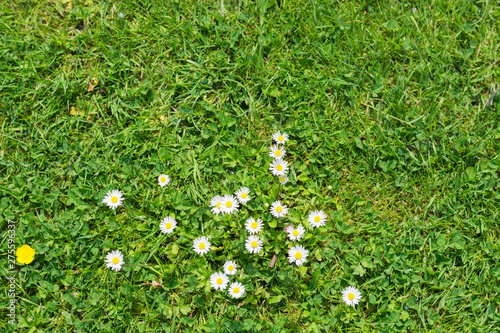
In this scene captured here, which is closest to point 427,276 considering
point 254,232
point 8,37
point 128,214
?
point 254,232

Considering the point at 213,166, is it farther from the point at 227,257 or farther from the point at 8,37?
the point at 8,37

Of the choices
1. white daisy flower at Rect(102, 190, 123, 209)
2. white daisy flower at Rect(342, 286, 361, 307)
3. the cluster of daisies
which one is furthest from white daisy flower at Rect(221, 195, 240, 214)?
white daisy flower at Rect(342, 286, 361, 307)

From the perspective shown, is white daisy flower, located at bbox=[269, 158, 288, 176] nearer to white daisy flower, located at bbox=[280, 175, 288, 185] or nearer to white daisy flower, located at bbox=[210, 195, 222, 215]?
white daisy flower, located at bbox=[280, 175, 288, 185]

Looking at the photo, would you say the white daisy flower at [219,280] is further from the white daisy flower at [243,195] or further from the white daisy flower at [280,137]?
the white daisy flower at [280,137]

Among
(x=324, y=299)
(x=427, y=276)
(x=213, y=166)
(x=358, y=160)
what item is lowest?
(x=324, y=299)

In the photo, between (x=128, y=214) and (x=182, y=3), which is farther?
(x=182, y=3)

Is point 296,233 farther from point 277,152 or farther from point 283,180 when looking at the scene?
point 277,152

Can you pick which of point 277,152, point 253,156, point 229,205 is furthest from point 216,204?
point 277,152
